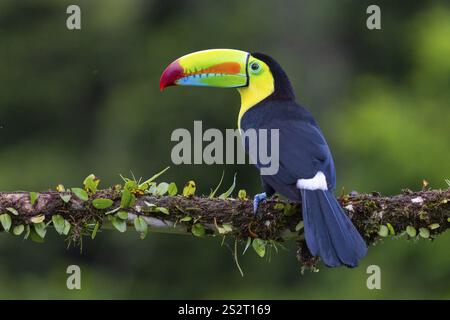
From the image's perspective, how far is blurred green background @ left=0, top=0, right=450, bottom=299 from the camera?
1033cm

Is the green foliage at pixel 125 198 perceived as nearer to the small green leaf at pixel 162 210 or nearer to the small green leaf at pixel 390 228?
the small green leaf at pixel 162 210

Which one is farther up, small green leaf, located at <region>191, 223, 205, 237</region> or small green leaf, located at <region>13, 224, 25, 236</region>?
small green leaf, located at <region>13, 224, 25, 236</region>

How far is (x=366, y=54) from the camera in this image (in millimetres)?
11641

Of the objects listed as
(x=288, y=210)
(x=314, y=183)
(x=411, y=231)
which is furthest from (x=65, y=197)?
(x=411, y=231)

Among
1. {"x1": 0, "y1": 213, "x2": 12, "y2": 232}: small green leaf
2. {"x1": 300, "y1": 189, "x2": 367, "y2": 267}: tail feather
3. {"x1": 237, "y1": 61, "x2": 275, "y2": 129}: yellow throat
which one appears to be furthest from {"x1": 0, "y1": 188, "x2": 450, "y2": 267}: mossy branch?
{"x1": 237, "y1": 61, "x2": 275, "y2": 129}: yellow throat

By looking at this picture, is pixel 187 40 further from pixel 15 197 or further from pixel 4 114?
pixel 15 197

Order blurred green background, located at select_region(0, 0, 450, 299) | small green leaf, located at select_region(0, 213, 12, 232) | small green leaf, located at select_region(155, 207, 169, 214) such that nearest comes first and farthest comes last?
small green leaf, located at select_region(0, 213, 12, 232), small green leaf, located at select_region(155, 207, 169, 214), blurred green background, located at select_region(0, 0, 450, 299)

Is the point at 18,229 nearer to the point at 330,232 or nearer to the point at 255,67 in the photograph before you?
the point at 330,232

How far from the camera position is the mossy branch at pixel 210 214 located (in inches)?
189

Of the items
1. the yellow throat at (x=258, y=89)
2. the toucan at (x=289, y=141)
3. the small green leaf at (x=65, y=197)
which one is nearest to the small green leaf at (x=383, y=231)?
the toucan at (x=289, y=141)

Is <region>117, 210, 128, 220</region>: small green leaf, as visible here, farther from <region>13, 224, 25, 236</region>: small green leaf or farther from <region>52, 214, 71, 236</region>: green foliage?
<region>13, 224, 25, 236</region>: small green leaf

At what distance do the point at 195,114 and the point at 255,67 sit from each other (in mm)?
4804

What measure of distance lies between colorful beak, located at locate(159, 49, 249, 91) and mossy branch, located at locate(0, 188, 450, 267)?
1123mm

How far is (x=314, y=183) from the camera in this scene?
5.03 m
